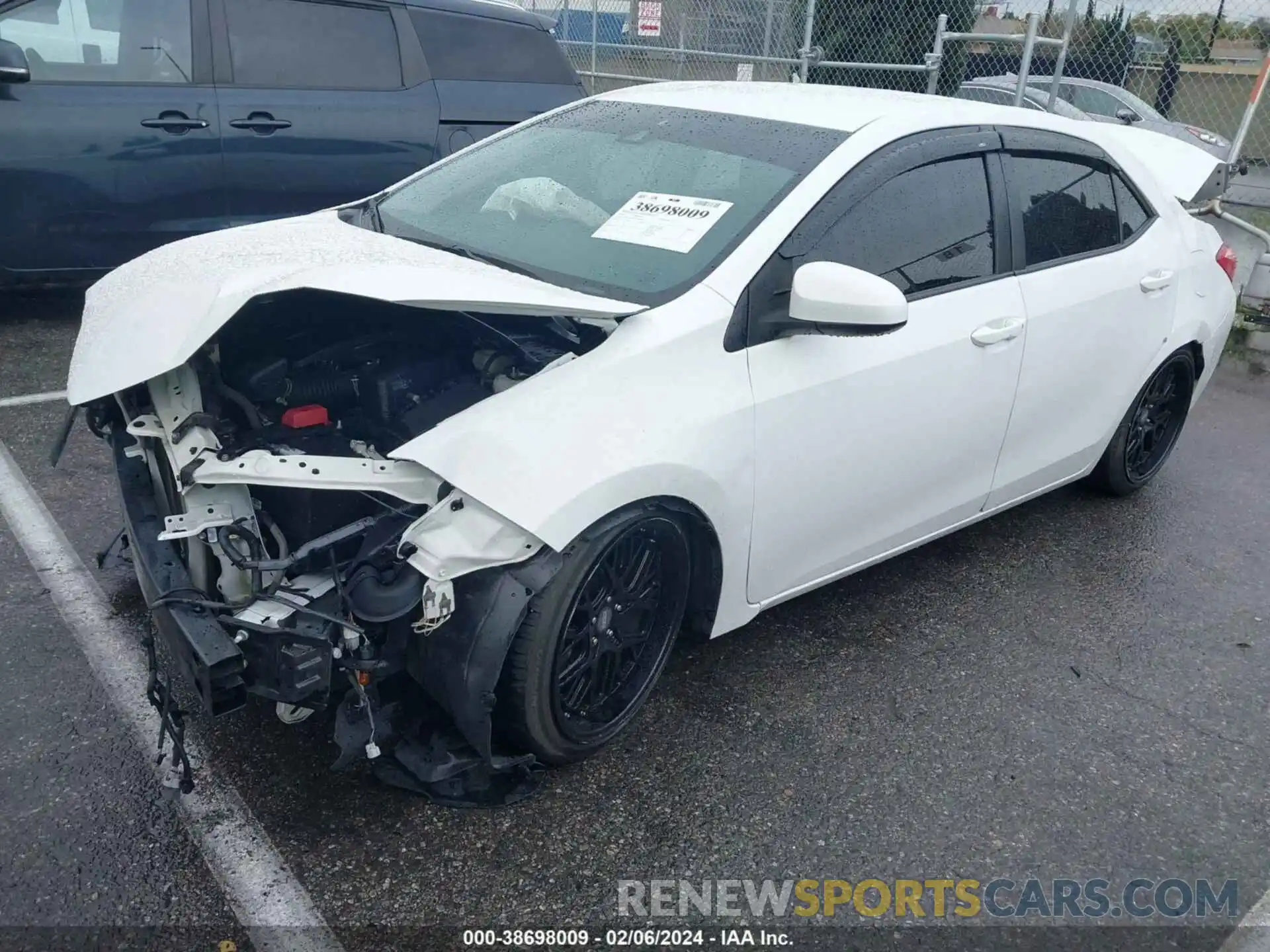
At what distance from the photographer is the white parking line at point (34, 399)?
4.75 m

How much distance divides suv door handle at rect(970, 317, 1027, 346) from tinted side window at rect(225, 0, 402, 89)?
420 cm

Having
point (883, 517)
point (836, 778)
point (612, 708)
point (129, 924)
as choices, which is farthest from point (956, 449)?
point (129, 924)

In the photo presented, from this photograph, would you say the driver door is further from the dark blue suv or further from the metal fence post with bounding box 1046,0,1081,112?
the metal fence post with bounding box 1046,0,1081,112

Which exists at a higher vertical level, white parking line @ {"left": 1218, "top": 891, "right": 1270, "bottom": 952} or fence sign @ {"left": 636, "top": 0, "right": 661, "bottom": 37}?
fence sign @ {"left": 636, "top": 0, "right": 661, "bottom": 37}

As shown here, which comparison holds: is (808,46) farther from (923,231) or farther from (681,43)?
(923,231)

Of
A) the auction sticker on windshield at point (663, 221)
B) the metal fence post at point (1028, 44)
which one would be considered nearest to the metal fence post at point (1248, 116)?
the metal fence post at point (1028, 44)

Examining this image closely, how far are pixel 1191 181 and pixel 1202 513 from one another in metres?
1.41

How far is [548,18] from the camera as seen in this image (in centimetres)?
677

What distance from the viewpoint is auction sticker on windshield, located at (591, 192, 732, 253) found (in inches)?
114

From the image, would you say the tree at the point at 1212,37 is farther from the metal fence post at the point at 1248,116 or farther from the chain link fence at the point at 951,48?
the metal fence post at the point at 1248,116

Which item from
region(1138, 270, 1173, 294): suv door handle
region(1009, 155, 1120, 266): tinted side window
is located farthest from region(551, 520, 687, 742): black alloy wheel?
region(1138, 270, 1173, 294): suv door handle

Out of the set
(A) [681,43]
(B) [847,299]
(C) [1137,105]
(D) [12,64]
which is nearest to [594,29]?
(A) [681,43]

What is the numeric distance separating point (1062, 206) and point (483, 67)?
12.9ft

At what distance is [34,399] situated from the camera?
4824 mm
